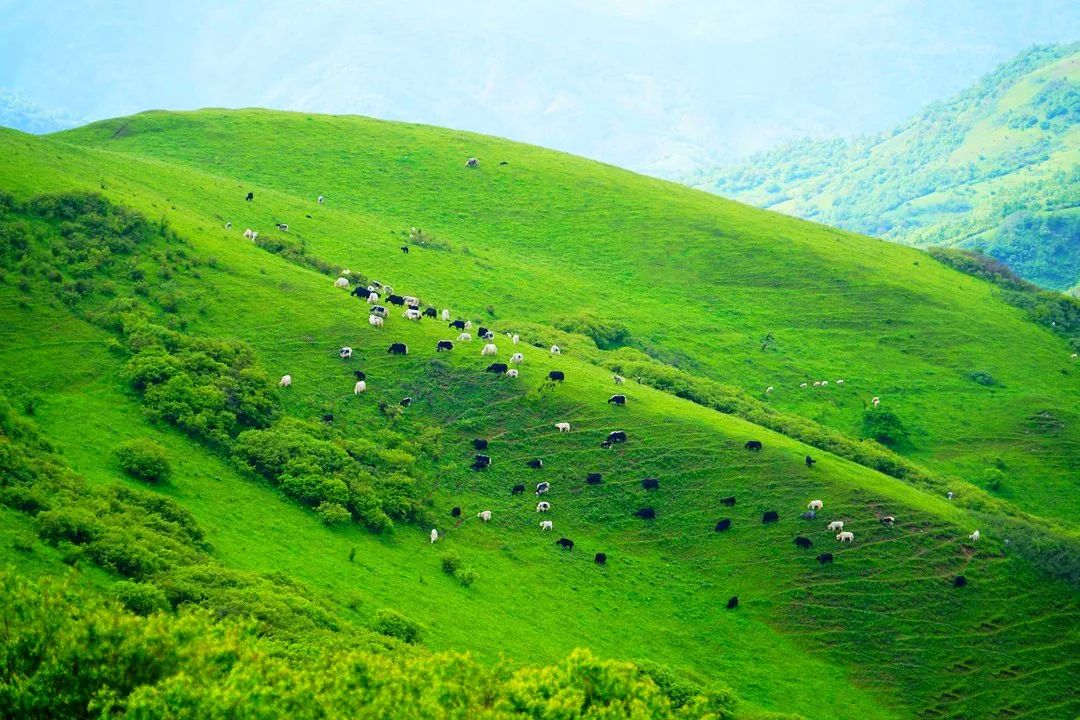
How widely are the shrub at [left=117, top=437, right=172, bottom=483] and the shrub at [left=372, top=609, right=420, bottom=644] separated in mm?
13771

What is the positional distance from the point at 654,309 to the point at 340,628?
70.2m

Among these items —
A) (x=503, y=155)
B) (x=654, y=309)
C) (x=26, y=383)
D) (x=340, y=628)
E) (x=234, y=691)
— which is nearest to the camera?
(x=234, y=691)

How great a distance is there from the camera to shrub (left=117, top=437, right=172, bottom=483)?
169ft

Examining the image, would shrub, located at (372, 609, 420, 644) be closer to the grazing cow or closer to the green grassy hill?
the green grassy hill

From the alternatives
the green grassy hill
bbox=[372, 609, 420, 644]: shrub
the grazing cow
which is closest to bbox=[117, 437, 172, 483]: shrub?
the green grassy hill

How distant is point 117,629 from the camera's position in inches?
1187

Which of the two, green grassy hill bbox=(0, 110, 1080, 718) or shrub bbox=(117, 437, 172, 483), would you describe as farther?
green grassy hill bbox=(0, 110, 1080, 718)

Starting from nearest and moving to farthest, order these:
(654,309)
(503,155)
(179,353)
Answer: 1. (179,353)
2. (654,309)
3. (503,155)

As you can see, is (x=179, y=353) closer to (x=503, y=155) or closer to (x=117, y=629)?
(x=117, y=629)

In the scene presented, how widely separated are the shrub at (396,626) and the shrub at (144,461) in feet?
45.2

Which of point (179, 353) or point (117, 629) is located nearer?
point (117, 629)

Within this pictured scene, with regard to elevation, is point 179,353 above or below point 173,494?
above

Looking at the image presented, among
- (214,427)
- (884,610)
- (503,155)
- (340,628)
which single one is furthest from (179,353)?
(503,155)

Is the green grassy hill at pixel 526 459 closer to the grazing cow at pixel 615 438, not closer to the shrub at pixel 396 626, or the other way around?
the grazing cow at pixel 615 438
